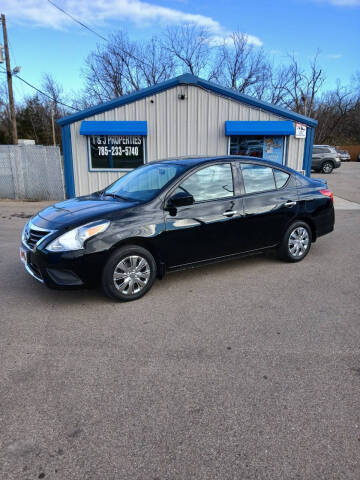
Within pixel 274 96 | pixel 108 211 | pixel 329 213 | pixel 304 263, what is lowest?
pixel 304 263

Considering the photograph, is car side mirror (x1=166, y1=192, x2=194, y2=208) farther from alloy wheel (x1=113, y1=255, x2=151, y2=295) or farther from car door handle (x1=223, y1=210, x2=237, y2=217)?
alloy wheel (x1=113, y1=255, x2=151, y2=295)

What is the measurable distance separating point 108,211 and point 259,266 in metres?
2.56

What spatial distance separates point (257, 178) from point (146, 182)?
1607 millimetres

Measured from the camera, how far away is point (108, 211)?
13.8 ft

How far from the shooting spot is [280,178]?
5496mm

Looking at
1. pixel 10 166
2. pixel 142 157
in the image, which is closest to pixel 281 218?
pixel 142 157

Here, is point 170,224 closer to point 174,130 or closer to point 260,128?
point 174,130

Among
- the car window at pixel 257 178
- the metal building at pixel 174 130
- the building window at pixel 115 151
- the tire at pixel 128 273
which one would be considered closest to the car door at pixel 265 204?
the car window at pixel 257 178

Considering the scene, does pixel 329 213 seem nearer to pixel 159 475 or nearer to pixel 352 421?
pixel 352 421

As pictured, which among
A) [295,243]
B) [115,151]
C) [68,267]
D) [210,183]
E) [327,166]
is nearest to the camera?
[68,267]

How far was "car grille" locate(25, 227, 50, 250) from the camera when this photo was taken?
13.5ft

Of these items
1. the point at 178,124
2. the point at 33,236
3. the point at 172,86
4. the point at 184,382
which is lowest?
the point at 184,382

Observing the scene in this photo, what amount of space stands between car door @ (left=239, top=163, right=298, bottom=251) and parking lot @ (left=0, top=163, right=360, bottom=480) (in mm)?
716

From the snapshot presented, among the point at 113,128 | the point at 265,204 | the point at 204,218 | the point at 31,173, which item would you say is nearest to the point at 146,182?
the point at 204,218
